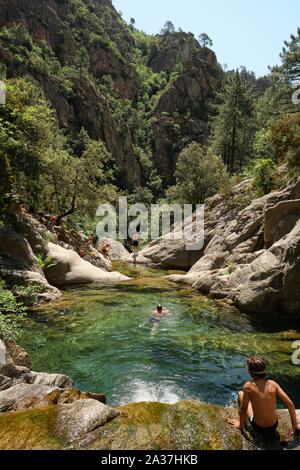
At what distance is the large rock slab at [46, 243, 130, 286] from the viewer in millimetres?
14516

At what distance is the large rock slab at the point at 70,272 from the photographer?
1452 centimetres

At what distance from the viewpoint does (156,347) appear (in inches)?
309

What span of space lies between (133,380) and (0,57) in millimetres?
61229

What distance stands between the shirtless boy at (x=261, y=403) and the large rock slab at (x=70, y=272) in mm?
12334

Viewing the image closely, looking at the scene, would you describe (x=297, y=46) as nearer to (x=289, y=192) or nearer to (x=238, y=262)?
(x=289, y=192)

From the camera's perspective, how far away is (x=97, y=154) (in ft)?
69.6

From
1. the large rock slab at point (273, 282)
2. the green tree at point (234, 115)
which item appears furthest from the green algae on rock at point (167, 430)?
the green tree at point (234, 115)

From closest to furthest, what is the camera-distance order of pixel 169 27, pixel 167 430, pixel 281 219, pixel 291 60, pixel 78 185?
1. pixel 167 430
2. pixel 281 219
3. pixel 78 185
4. pixel 291 60
5. pixel 169 27

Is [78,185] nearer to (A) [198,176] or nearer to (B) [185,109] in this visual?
(A) [198,176]

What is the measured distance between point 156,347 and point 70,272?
857 cm

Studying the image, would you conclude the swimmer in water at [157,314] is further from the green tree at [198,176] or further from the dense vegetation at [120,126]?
the green tree at [198,176]

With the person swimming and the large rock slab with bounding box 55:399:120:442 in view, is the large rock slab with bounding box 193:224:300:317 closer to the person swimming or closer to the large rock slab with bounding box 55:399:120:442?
the person swimming

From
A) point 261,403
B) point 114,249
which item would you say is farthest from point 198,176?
point 261,403

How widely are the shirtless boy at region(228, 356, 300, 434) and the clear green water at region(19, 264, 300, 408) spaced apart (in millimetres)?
1841
